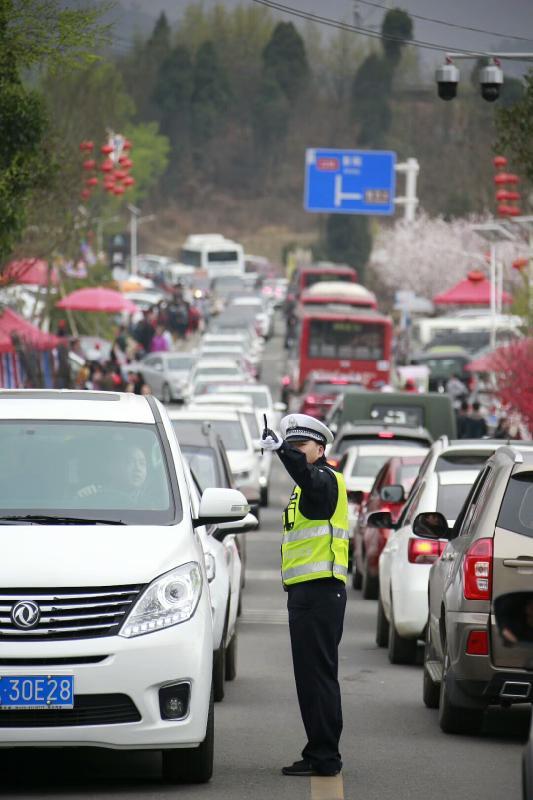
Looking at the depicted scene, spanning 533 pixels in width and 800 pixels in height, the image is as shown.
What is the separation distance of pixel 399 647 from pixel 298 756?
13.9ft

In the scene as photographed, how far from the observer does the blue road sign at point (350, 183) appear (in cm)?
6638

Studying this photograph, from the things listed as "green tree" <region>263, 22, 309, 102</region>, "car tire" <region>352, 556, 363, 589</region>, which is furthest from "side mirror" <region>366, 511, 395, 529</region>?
"green tree" <region>263, 22, 309, 102</region>

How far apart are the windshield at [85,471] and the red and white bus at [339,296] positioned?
5086 centimetres

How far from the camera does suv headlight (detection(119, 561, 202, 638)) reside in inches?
327

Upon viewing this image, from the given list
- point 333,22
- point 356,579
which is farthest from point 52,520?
point 333,22

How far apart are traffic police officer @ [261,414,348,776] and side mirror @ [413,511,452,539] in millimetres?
1894

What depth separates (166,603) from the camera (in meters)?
8.42

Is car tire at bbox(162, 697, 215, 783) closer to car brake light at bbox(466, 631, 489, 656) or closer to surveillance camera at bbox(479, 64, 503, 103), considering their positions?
car brake light at bbox(466, 631, 489, 656)

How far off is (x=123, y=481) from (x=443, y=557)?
8.35ft

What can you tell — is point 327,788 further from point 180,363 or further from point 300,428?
point 180,363

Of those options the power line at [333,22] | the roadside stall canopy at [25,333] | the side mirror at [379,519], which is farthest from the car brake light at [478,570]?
the roadside stall canopy at [25,333]

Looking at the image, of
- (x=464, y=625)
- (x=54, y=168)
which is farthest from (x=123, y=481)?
(x=54, y=168)

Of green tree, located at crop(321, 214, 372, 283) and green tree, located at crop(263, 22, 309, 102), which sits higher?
green tree, located at crop(263, 22, 309, 102)

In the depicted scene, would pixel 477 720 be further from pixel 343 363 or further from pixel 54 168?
pixel 343 363
